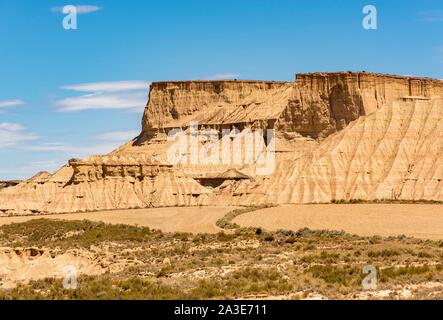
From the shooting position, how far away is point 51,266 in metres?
36.3

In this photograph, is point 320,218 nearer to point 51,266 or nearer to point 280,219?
point 280,219

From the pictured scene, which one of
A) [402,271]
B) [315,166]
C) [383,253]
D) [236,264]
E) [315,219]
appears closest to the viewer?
[402,271]

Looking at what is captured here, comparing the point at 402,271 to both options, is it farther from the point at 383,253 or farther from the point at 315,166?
the point at 315,166

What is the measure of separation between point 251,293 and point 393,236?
741 inches

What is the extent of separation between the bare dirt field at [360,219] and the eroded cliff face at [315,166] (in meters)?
16.5

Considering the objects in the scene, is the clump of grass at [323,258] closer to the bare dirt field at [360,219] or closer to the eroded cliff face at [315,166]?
the bare dirt field at [360,219]

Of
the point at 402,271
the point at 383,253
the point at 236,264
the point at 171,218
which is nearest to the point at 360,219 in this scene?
the point at 171,218

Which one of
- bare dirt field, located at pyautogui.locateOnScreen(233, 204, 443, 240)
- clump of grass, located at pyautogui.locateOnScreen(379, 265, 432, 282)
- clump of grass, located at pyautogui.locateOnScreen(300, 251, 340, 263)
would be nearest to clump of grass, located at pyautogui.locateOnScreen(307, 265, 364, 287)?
clump of grass, located at pyautogui.locateOnScreen(379, 265, 432, 282)

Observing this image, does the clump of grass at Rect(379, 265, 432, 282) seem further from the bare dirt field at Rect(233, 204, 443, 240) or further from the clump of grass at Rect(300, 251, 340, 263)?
the bare dirt field at Rect(233, 204, 443, 240)

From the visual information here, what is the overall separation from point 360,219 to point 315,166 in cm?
3441

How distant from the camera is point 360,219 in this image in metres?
52.0

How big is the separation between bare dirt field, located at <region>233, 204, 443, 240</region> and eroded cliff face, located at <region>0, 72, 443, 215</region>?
16514 millimetres

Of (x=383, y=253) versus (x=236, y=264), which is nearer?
(x=236, y=264)
